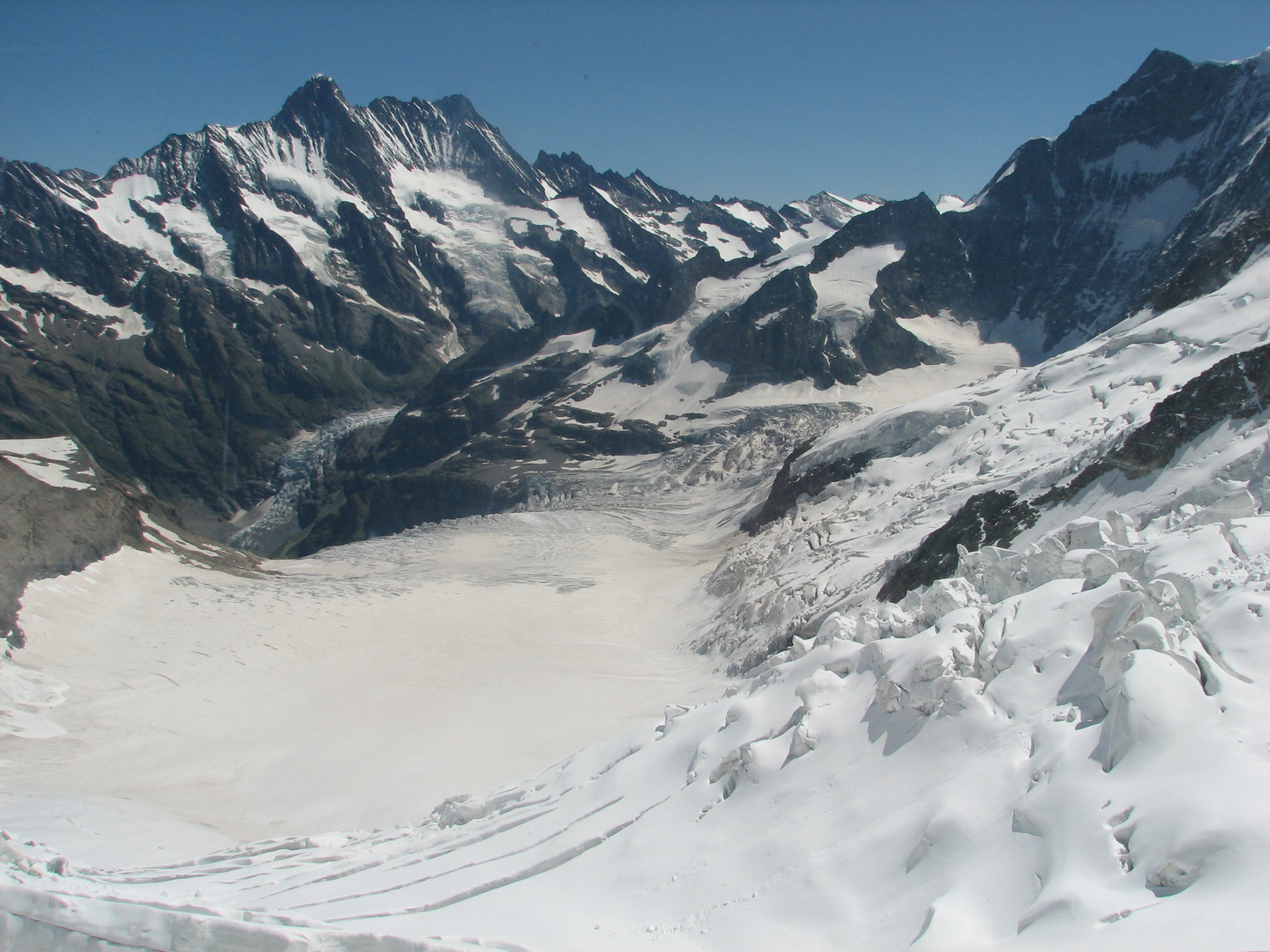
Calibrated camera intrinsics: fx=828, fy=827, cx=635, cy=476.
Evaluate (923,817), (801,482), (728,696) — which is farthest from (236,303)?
(923,817)

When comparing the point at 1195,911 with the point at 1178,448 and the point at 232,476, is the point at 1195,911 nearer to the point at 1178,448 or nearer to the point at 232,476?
the point at 1178,448

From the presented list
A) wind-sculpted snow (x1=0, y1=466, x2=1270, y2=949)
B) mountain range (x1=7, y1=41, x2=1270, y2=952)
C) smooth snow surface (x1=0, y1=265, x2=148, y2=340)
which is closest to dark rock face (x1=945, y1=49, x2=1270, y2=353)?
mountain range (x1=7, y1=41, x2=1270, y2=952)

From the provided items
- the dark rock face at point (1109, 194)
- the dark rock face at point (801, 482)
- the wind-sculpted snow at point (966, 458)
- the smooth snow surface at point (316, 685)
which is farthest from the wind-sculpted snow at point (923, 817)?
the dark rock face at point (1109, 194)

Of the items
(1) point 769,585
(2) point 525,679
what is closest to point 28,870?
(2) point 525,679

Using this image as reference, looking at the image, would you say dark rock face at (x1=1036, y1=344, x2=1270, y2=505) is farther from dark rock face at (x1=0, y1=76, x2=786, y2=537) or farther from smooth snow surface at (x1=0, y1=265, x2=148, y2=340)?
smooth snow surface at (x1=0, y1=265, x2=148, y2=340)

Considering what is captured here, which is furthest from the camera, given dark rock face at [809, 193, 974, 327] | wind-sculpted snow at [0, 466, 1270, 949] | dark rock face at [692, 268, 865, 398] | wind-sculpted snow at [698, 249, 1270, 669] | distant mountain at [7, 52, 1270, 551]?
dark rock face at [809, 193, 974, 327]

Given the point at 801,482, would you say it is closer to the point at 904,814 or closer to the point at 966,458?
the point at 966,458
